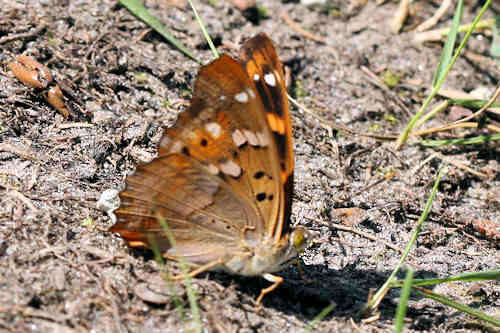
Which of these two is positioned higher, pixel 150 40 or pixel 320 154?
pixel 150 40

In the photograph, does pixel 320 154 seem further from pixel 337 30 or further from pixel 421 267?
pixel 337 30

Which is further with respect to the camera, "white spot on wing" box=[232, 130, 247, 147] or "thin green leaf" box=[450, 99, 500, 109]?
"thin green leaf" box=[450, 99, 500, 109]

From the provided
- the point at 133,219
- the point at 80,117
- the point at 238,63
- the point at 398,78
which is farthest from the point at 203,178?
the point at 398,78

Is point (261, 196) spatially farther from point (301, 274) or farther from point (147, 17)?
point (147, 17)

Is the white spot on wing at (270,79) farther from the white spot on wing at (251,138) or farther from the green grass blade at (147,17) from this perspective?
the green grass blade at (147,17)

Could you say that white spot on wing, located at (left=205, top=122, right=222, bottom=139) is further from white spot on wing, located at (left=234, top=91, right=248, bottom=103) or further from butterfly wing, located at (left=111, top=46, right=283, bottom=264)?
white spot on wing, located at (left=234, top=91, right=248, bottom=103)

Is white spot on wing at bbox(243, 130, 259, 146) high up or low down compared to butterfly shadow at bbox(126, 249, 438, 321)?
up

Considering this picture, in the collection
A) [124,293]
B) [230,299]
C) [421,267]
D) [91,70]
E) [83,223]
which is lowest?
[421,267]

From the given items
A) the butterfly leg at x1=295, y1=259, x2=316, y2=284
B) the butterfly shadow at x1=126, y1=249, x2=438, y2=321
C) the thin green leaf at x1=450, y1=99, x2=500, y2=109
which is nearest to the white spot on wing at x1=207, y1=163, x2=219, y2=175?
the butterfly shadow at x1=126, y1=249, x2=438, y2=321
